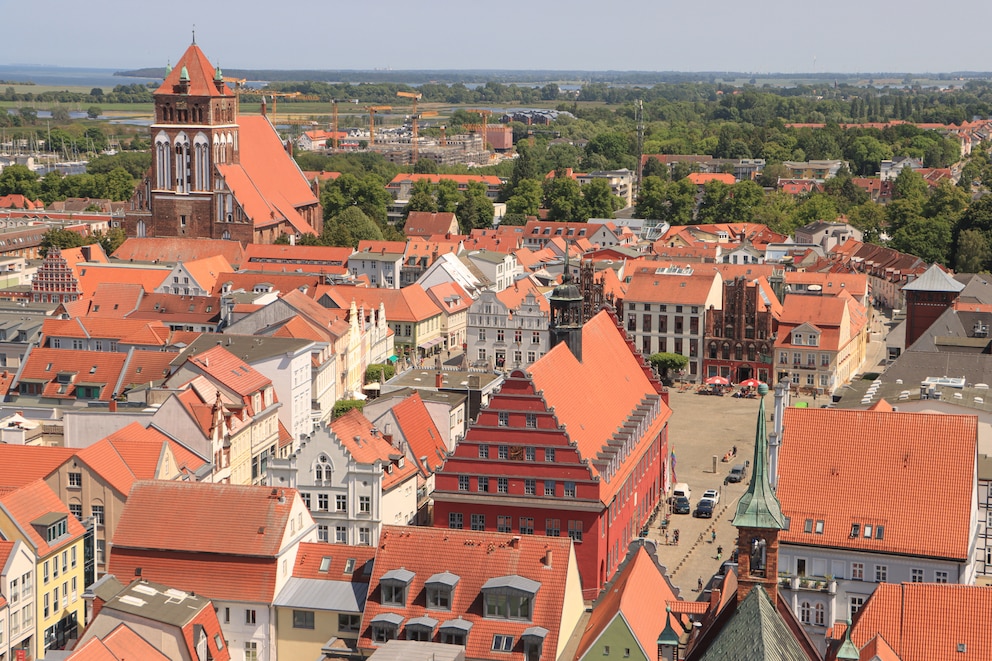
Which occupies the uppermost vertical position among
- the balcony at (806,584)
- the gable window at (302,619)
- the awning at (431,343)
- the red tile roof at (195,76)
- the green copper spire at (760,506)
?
the red tile roof at (195,76)

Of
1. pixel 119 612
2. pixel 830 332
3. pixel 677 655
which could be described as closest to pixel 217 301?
pixel 830 332

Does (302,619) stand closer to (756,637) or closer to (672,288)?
(756,637)

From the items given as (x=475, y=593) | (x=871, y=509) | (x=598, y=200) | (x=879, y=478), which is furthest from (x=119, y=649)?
(x=598, y=200)

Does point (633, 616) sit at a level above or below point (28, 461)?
below

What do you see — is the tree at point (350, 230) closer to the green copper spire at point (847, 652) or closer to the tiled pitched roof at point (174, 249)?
the tiled pitched roof at point (174, 249)

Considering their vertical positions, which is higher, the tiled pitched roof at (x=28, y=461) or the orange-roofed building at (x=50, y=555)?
the tiled pitched roof at (x=28, y=461)

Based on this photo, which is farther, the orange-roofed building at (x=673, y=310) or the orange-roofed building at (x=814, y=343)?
the orange-roofed building at (x=673, y=310)

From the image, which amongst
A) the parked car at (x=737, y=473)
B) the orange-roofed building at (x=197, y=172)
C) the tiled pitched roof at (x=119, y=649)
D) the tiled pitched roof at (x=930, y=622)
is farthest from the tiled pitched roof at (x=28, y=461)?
the orange-roofed building at (x=197, y=172)
